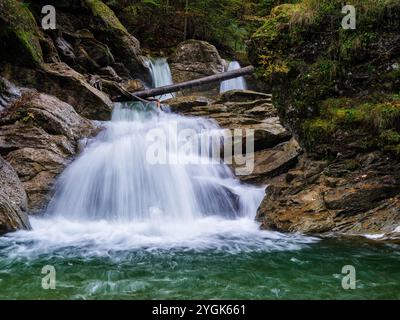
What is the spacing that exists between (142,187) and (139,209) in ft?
2.69

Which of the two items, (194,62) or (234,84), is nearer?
(234,84)

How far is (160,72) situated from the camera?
18.3 metres

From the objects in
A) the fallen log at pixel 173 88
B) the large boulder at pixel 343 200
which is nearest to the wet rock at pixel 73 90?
the fallen log at pixel 173 88

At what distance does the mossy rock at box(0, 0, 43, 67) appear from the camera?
1127 centimetres

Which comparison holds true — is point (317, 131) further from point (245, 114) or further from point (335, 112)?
point (245, 114)

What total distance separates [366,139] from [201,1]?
16073 mm

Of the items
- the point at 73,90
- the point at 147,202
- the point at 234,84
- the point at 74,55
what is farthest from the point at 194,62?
the point at 147,202

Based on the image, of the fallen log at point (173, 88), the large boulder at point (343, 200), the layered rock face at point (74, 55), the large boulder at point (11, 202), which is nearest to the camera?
the large boulder at point (343, 200)

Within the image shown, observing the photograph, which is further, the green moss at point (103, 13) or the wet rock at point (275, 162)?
the green moss at point (103, 13)

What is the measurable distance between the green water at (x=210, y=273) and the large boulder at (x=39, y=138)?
251 centimetres

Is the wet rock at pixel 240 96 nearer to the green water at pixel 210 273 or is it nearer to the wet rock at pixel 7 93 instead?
the wet rock at pixel 7 93

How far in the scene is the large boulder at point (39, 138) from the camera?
346 inches
